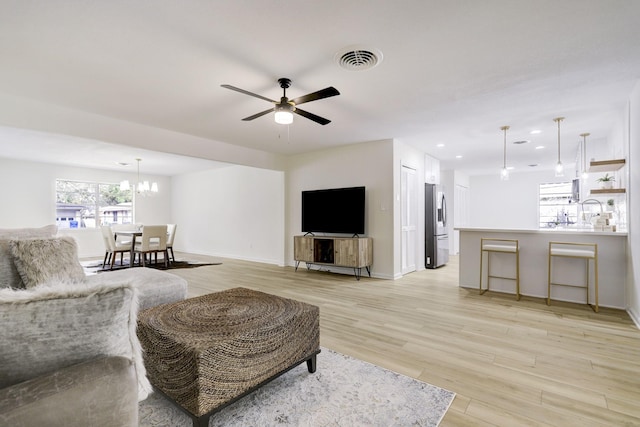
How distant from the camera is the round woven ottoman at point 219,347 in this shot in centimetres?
151

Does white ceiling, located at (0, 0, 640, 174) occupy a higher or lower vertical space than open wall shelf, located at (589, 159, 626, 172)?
higher

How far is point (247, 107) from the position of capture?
144 inches

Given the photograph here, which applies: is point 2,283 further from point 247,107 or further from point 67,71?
A: point 247,107

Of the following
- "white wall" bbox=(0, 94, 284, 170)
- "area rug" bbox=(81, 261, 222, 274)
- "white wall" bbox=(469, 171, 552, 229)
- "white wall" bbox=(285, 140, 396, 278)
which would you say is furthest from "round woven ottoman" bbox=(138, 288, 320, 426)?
"white wall" bbox=(469, 171, 552, 229)

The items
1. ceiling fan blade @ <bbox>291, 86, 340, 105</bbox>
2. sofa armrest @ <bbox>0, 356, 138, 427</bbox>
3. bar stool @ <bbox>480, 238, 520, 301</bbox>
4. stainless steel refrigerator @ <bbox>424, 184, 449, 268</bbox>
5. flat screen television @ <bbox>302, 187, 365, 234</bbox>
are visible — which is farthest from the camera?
stainless steel refrigerator @ <bbox>424, 184, 449, 268</bbox>

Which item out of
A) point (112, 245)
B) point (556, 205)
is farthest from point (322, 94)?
point (556, 205)

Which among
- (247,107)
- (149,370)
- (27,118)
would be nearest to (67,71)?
(27,118)

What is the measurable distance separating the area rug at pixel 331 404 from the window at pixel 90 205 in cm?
820

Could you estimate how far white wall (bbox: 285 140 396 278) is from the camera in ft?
17.2

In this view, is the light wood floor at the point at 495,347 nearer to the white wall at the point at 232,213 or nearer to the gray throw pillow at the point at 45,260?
the gray throw pillow at the point at 45,260

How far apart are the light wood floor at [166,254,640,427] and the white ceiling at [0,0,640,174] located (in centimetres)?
244

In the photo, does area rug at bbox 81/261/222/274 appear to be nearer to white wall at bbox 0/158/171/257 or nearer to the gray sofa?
white wall at bbox 0/158/171/257

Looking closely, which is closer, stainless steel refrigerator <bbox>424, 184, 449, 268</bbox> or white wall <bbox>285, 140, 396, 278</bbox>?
white wall <bbox>285, 140, 396, 278</bbox>

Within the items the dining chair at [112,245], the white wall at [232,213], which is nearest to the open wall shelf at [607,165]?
the white wall at [232,213]
